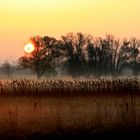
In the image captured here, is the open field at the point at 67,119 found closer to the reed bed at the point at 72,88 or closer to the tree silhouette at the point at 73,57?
the reed bed at the point at 72,88

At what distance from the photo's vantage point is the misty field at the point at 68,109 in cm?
1584

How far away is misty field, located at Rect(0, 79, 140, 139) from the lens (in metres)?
15.8

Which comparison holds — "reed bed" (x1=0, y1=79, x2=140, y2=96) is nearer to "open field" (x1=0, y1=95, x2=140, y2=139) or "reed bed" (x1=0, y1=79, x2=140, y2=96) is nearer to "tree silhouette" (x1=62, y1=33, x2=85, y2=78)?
"open field" (x1=0, y1=95, x2=140, y2=139)

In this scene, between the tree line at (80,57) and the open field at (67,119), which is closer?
the open field at (67,119)

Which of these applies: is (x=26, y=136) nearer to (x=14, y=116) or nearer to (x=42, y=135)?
(x=42, y=135)

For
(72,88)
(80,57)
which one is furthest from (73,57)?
(72,88)

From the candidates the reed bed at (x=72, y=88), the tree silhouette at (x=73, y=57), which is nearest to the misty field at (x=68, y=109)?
the reed bed at (x=72, y=88)

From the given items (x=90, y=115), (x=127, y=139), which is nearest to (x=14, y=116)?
(x=90, y=115)

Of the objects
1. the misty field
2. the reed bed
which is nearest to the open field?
the misty field

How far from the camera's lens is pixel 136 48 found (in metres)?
107

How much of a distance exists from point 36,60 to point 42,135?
291ft

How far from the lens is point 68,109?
2230 centimetres

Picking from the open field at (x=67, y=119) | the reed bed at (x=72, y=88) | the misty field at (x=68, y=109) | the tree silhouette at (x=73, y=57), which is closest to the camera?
the open field at (x=67, y=119)

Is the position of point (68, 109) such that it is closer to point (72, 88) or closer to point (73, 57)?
point (72, 88)
